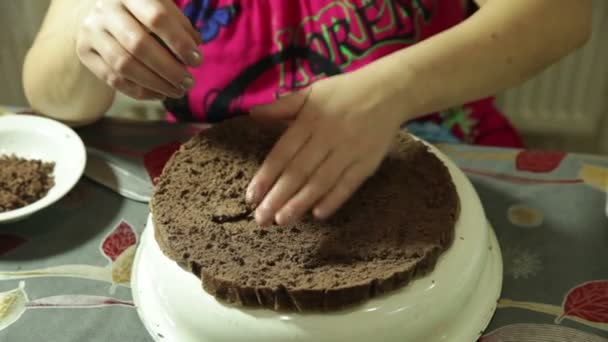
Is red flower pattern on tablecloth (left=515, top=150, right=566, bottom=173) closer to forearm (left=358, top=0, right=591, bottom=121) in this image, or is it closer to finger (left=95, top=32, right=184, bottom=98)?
forearm (left=358, top=0, right=591, bottom=121)

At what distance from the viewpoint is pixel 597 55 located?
4.21ft

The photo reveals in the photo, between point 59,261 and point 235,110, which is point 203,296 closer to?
point 59,261

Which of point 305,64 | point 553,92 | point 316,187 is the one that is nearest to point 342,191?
point 316,187

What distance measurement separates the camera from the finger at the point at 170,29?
1.88 ft

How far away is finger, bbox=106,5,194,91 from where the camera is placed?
590 mm

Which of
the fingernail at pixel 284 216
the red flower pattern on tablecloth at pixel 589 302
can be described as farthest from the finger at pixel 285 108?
the red flower pattern on tablecloth at pixel 589 302

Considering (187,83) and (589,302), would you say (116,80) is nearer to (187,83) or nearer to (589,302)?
(187,83)

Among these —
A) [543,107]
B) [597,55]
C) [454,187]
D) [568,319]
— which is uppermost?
[454,187]

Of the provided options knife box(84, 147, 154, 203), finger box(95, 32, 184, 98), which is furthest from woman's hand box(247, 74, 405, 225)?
knife box(84, 147, 154, 203)

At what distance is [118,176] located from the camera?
0.77 m

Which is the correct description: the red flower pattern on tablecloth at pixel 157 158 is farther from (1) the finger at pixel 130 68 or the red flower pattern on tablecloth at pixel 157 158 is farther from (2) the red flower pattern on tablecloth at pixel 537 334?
(2) the red flower pattern on tablecloth at pixel 537 334

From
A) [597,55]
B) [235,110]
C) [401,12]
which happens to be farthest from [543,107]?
[235,110]

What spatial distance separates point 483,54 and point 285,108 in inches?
8.4

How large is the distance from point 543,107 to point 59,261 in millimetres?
1100
